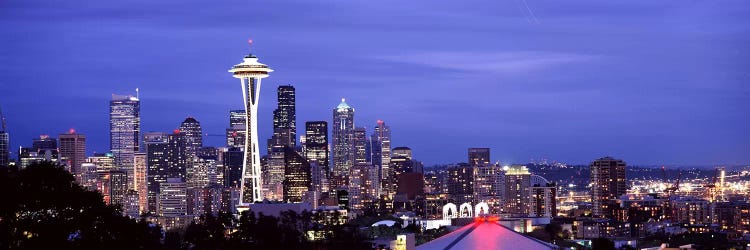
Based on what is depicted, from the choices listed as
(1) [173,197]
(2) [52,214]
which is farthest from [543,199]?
(2) [52,214]

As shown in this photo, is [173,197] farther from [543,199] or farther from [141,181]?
[543,199]

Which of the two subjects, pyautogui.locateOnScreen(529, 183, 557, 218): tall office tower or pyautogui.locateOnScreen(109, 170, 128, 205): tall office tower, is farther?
pyautogui.locateOnScreen(529, 183, 557, 218): tall office tower

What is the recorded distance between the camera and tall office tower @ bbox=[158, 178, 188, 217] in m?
174

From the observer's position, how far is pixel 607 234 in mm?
141750

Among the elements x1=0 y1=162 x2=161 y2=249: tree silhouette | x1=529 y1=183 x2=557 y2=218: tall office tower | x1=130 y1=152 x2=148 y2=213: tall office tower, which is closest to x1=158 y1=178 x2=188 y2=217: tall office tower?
x1=130 y1=152 x2=148 y2=213: tall office tower

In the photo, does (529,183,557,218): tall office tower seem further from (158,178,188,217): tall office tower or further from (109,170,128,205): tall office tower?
(109,170,128,205): tall office tower

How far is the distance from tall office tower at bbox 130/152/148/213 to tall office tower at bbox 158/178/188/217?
101 inches

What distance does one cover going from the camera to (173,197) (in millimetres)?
177625

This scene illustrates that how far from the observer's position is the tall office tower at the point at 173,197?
174 meters

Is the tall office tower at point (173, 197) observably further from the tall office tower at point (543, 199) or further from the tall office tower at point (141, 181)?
the tall office tower at point (543, 199)

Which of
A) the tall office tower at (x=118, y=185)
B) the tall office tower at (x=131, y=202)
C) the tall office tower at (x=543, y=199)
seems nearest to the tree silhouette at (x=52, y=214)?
the tall office tower at (x=131, y=202)

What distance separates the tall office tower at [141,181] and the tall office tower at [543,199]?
4964 cm

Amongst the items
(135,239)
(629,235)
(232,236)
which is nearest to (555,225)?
(629,235)

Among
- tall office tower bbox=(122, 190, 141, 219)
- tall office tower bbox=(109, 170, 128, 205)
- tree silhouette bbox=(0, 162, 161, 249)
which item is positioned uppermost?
tall office tower bbox=(109, 170, 128, 205)
